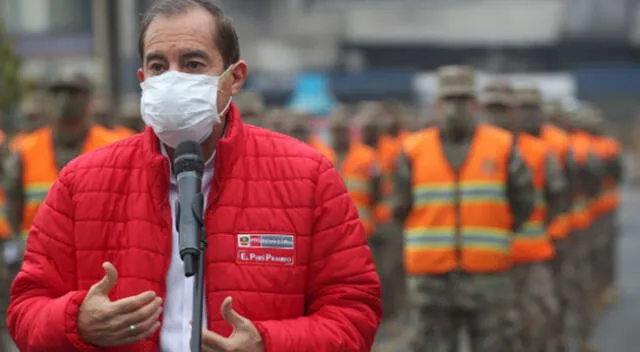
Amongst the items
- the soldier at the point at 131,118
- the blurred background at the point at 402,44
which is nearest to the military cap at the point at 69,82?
the soldier at the point at 131,118

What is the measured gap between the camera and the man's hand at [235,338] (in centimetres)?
338

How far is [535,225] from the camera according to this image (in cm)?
1040

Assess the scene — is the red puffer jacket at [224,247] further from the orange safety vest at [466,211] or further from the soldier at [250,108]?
the soldier at [250,108]

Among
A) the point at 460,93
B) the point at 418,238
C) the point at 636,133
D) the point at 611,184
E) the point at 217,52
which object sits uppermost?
the point at 217,52

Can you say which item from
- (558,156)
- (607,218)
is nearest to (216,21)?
(558,156)

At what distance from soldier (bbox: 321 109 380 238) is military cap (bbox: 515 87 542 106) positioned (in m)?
2.05

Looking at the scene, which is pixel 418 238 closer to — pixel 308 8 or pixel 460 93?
pixel 460 93

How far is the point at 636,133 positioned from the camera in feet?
155

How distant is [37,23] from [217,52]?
57.7m

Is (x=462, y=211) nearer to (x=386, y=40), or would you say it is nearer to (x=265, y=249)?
(x=265, y=249)

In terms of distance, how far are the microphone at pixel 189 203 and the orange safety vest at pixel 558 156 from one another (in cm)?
784

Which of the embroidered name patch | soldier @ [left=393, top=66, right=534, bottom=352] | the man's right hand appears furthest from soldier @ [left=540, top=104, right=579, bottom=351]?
the man's right hand

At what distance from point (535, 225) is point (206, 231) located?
7.05 metres

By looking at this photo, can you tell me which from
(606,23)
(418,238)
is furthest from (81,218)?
(606,23)
